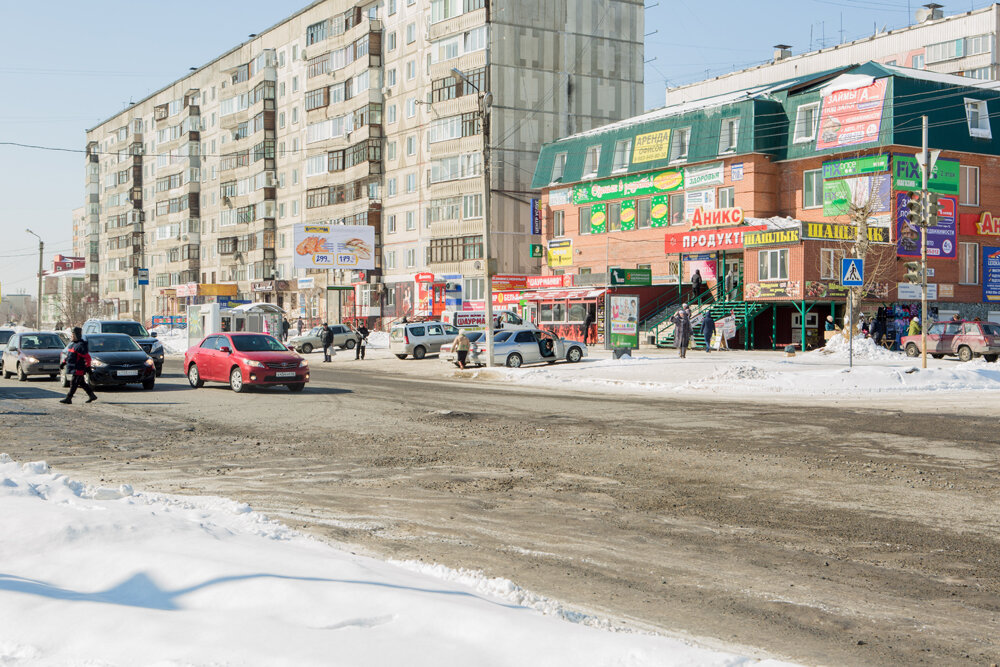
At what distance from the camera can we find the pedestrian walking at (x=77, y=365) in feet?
62.1

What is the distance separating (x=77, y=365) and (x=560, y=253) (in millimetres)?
39332

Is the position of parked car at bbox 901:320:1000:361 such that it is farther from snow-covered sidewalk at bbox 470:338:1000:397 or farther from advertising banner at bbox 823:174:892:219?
advertising banner at bbox 823:174:892:219

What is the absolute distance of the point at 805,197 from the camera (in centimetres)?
4478

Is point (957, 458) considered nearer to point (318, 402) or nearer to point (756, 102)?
point (318, 402)

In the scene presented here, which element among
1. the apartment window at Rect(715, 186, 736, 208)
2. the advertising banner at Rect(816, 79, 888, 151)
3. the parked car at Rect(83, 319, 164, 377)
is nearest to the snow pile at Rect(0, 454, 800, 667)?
the parked car at Rect(83, 319, 164, 377)

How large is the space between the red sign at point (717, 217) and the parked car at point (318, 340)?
1974 cm

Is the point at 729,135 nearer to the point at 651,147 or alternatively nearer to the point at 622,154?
the point at 651,147

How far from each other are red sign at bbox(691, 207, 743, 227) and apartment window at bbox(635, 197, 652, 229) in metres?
3.39

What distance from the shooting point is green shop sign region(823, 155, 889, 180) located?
40969 mm

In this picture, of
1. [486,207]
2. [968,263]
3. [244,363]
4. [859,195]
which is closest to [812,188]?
[859,195]

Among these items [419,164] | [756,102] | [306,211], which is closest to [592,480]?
[756,102]

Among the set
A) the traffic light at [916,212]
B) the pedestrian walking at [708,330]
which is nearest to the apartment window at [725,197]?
the pedestrian walking at [708,330]

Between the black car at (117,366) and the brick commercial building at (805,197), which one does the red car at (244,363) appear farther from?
the brick commercial building at (805,197)

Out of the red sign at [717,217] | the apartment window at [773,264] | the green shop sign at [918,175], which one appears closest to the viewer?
the apartment window at [773,264]
